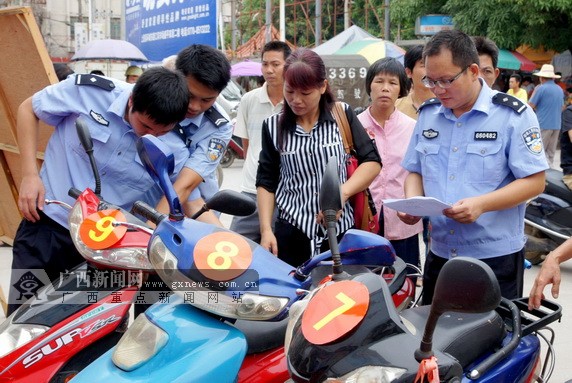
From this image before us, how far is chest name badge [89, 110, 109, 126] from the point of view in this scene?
316 cm

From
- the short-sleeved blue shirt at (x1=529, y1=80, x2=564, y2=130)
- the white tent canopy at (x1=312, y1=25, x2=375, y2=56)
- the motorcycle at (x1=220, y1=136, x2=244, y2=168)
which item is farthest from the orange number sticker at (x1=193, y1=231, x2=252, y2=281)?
the white tent canopy at (x1=312, y1=25, x2=375, y2=56)

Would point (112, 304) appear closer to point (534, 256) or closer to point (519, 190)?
point (519, 190)

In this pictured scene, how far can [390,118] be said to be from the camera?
432cm

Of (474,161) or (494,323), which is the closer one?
(494,323)

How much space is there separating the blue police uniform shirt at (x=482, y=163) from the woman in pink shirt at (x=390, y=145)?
1.04 meters

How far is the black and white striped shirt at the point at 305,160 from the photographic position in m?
3.47

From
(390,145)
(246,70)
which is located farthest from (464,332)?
(246,70)

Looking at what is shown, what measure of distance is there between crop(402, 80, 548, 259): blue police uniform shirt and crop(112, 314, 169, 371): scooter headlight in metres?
1.22

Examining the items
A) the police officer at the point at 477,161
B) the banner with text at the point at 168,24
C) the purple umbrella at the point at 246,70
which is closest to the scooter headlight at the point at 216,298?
the police officer at the point at 477,161

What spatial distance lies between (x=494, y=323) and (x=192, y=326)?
88cm

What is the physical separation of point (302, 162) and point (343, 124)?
0.84 ft

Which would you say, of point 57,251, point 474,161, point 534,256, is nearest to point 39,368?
point 57,251

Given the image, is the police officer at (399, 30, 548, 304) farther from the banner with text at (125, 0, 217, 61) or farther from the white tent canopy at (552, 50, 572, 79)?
the white tent canopy at (552, 50, 572, 79)

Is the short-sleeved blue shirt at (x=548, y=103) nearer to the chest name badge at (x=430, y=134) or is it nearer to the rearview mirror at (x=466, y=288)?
the chest name badge at (x=430, y=134)
